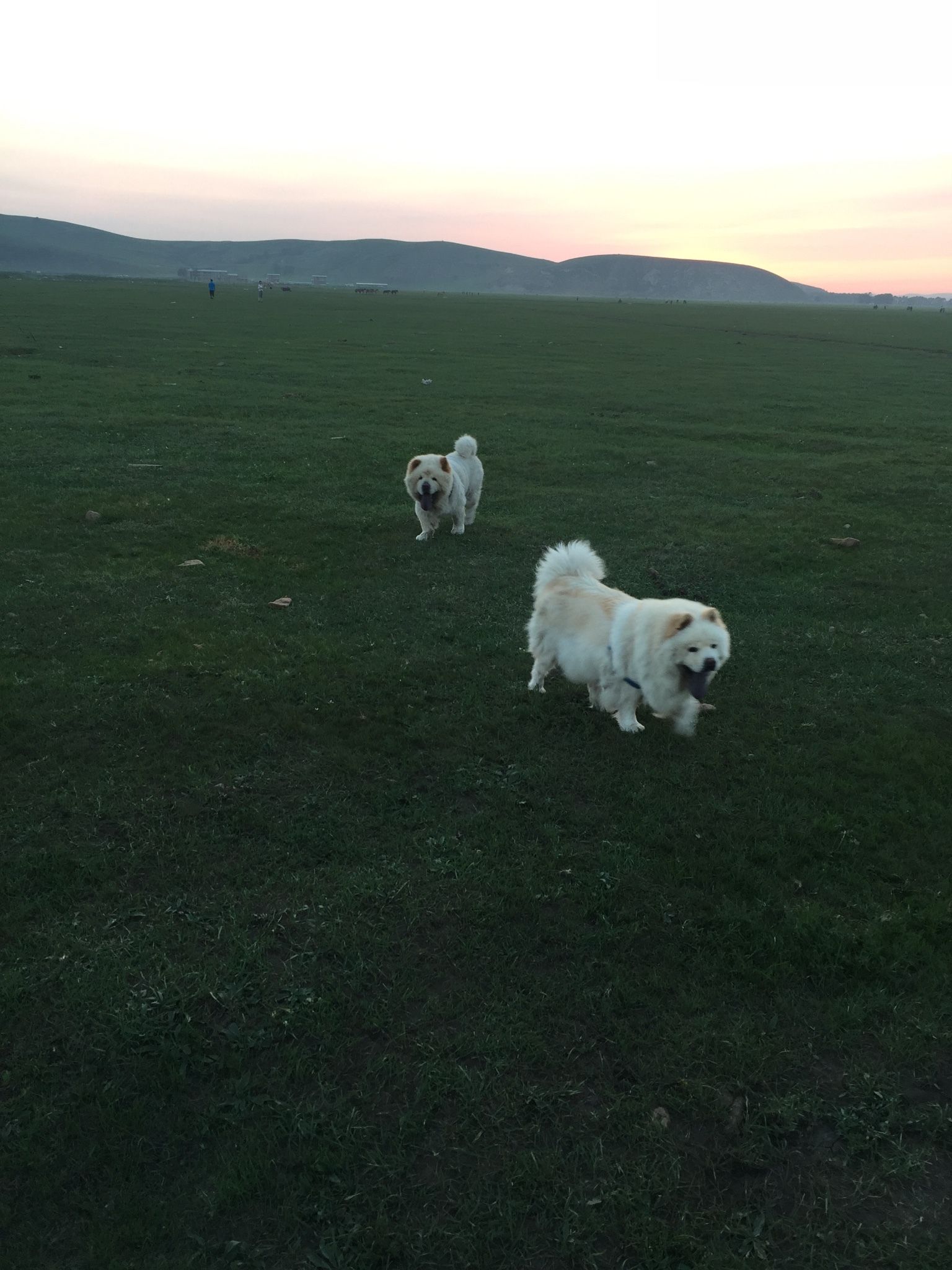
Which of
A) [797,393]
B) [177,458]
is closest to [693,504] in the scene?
[177,458]

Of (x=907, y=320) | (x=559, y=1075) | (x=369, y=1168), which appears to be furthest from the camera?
(x=907, y=320)

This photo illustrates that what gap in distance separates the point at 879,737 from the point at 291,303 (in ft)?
333

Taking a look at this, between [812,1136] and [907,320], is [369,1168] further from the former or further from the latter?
[907,320]

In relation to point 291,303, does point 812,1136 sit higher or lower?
lower

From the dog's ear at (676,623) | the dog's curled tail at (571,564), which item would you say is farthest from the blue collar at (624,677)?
the dog's curled tail at (571,564)

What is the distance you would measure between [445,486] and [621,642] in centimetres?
724

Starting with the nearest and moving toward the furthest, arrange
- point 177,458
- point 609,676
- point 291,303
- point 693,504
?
point 609,676 < point 693,504 < point 177,458 < point 291,303

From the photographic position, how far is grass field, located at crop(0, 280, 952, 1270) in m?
3.68

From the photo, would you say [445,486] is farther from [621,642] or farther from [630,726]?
[630,726]

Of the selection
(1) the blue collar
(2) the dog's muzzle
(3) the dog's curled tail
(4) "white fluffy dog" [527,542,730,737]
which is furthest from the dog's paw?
(3) the dog's curled tail

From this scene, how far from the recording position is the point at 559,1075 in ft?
14.1

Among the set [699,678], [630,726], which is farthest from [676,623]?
[630,726]

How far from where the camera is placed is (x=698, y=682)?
698 cm

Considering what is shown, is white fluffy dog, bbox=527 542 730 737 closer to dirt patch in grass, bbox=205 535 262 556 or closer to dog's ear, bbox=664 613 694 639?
dog's ear, bbox=664 613 694 639
